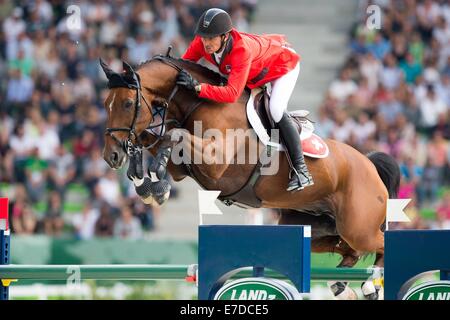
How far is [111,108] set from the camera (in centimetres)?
597

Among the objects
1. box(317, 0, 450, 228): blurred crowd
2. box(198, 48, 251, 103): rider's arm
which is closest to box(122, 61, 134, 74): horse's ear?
box(198, 48, 251, 103): rider's arm

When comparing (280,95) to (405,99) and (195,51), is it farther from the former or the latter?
(405,99)

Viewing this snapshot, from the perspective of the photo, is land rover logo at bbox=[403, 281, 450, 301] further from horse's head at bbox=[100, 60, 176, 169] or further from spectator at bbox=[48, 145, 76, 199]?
spectator at bbox=[48, 145, 76, 199]

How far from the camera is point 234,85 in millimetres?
5977

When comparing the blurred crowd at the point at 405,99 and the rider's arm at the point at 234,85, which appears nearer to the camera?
the rider's arm at the point at 234,85

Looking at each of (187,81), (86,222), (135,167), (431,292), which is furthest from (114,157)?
(86,222)

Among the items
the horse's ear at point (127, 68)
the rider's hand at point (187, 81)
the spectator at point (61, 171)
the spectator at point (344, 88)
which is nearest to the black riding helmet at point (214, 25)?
the rider's hand at point (187, 81)

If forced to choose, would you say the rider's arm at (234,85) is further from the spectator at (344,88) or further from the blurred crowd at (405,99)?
the spectator at (344,88)

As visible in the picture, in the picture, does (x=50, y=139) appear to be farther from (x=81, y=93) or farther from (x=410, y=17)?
(x=410, y=17)

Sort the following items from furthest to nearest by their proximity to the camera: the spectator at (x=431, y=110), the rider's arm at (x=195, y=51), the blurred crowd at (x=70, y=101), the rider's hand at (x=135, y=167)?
the spectator at (x=431, y=110)
the blurred crowd at (x=70, y=101)
the rider's arm at (x=195, y=51)
the rider's hand at (x=135, y=167)

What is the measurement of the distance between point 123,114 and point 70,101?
282 inches

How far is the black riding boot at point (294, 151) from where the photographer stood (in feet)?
20.4

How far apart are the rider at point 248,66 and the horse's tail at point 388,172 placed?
1233 millimetres
